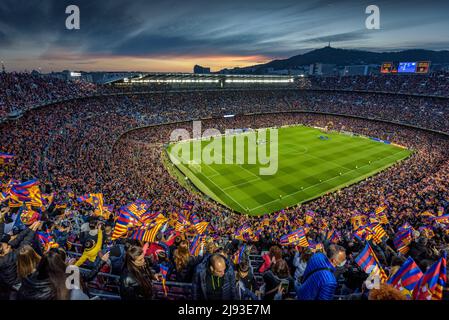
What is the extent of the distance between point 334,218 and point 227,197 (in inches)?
505

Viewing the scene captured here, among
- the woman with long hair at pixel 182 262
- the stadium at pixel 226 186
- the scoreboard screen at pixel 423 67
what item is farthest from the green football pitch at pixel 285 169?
the scoreboard screen at pixel 423 67

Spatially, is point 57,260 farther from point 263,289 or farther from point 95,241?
point 263,289

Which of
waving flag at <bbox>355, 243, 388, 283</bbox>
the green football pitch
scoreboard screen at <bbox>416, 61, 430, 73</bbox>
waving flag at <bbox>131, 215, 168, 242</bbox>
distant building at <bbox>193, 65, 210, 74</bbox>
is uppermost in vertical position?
distant building at <bbox>193, 65, 210, 74</bbox>

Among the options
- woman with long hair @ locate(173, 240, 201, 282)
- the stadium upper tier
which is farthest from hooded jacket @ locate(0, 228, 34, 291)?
the stadium upper tier

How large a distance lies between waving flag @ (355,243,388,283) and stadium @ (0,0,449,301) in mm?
49

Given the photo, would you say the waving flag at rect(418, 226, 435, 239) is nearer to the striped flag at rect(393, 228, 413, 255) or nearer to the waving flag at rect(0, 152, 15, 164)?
the striped flag at rect(393, 228, 413, 255)

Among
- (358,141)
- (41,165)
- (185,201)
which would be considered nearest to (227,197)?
(185,201)

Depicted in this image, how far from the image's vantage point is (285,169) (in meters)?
38.3

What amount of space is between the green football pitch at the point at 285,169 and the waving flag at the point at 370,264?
20505mm

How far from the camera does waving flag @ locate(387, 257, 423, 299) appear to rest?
526 cm

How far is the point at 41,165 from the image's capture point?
22.3 m

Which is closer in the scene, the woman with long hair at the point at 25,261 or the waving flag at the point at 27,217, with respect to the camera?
the woman with long hair at the point at 25,261

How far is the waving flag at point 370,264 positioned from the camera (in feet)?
A: 20.8

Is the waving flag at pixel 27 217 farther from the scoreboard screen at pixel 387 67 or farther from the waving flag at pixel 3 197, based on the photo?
the scoreboard screen at pixel 387 67
